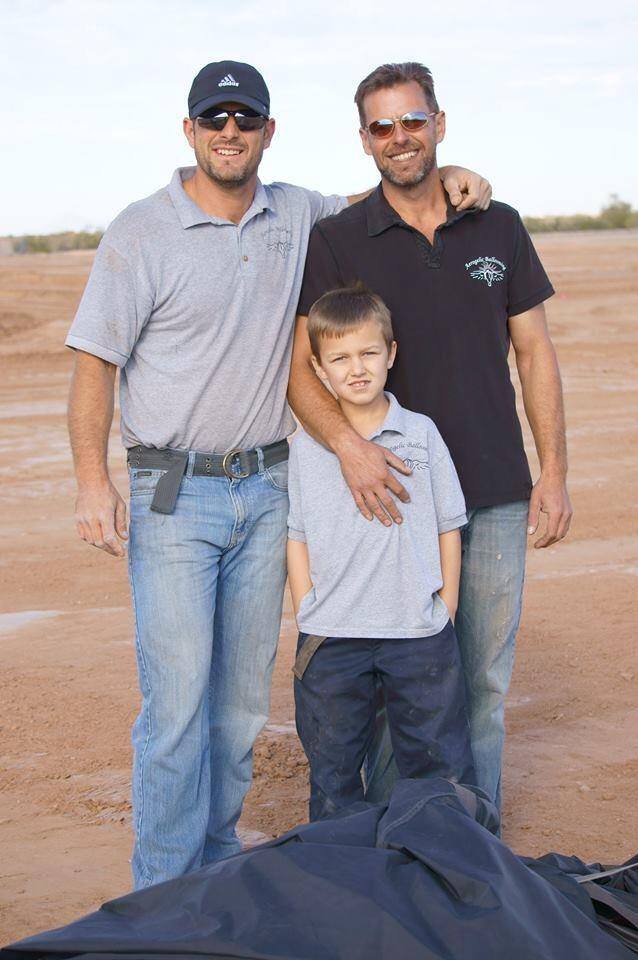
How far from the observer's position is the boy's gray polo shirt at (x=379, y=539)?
393cm

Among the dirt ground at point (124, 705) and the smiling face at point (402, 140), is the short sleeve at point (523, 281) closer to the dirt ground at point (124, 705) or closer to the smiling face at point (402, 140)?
the smiling face at point (402, 140)

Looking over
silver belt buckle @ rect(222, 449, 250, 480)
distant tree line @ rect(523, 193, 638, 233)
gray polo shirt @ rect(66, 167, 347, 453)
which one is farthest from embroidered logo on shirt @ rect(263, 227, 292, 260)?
distant tree line @ rect(523, 193, 638, 233)

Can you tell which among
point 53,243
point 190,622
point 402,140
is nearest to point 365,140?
point 402,140

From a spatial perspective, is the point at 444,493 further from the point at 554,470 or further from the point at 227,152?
the point at 227,152

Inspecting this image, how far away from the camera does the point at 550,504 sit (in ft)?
14.3

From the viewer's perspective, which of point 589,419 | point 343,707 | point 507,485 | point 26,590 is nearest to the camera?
point 343,707

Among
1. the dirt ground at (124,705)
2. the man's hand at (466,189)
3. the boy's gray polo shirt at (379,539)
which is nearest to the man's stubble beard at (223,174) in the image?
the man's hand at (466,189)

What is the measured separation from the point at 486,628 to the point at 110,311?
1.64 meters

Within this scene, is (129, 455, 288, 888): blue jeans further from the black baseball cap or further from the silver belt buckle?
the black baseball cap

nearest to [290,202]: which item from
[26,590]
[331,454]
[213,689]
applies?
[331,454]

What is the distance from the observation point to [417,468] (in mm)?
4023

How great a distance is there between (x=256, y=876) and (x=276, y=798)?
8.83 feet

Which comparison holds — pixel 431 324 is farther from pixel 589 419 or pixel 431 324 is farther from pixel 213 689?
pixel 589 419

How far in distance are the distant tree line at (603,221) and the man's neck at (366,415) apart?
52.6 meters
